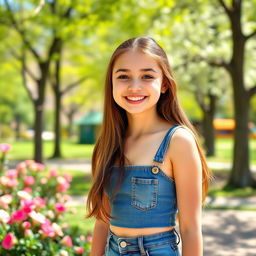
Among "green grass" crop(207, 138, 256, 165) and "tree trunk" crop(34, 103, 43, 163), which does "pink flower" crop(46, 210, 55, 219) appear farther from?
"green grass" crop(207, 138, 256, 165)

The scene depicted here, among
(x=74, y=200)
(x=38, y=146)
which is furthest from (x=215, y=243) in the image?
(x=38, y=146)

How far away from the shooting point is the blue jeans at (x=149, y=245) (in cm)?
178

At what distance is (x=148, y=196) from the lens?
1.80 metres

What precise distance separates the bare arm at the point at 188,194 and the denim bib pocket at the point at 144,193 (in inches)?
3.9

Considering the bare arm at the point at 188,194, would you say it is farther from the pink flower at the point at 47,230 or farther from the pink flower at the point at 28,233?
the pink flower at the point at 28,233

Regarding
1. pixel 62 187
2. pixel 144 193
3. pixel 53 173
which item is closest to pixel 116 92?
pixel 144 193

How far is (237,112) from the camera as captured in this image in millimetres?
9977

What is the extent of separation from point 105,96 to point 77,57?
17.6m

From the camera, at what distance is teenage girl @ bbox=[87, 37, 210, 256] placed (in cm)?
178

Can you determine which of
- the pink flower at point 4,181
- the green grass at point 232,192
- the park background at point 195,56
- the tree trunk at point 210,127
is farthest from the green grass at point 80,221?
the tree trunk at point 210,127

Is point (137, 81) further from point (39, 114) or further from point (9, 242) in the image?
point (39, 114)

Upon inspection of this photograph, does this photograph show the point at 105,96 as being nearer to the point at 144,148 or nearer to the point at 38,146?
the point at 144,148

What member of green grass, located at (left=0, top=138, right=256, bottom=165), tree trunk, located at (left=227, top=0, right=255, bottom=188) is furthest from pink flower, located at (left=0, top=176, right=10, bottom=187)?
green grass, located at (left=0, top=138, right=256, bottom=165)

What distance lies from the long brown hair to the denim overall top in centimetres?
10
